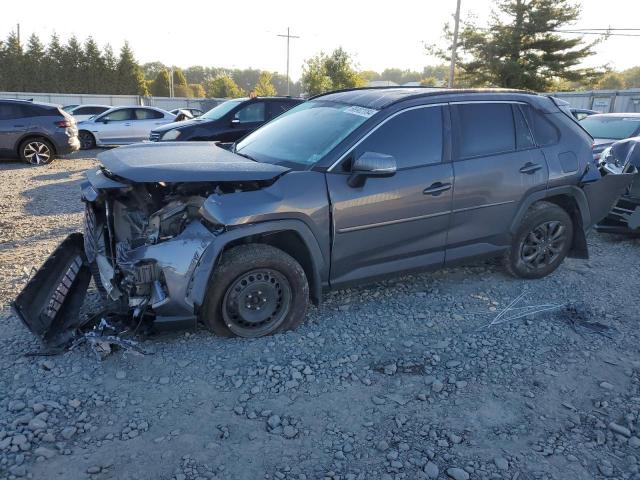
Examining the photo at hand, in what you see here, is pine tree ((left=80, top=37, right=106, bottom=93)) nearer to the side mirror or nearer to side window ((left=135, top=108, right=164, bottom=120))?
side window ((left=135, top=108, right=164, bottom=120))

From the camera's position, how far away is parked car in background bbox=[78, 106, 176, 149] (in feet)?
55.6

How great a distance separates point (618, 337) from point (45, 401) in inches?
166

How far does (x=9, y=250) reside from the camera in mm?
5738

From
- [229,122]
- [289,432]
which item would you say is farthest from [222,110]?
[289,432]

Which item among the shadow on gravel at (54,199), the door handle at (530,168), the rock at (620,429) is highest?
the door handle at (530,168)

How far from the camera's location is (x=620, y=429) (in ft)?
9.70

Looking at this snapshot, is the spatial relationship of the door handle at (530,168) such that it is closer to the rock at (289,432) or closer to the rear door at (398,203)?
the rear door at (398,203)

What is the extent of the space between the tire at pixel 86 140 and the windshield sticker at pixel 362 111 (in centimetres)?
1516

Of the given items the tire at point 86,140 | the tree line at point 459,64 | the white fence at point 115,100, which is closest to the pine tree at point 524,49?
the tree line at point 459,64

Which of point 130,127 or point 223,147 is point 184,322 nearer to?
point 223,147

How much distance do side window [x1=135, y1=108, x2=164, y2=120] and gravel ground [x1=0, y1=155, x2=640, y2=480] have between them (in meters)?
14.0

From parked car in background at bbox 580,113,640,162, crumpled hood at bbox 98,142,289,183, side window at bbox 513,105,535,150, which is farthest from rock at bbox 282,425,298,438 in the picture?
parked car in background at bbox 580,113,640,162

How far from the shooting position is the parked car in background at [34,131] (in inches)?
485

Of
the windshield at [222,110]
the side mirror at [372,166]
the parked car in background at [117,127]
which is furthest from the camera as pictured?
the parked car in background at [117,127]
